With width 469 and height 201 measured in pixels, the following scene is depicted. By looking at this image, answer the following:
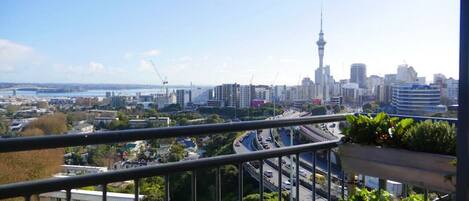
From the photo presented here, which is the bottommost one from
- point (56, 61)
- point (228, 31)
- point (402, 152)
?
point (402, 152)

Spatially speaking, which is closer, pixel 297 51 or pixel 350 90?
pixel 350 90

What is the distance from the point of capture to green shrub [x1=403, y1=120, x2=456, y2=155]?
7.35 feet

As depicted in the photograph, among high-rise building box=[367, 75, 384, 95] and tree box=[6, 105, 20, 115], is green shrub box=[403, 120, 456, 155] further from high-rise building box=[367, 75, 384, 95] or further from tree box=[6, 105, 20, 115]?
tree box=[6, 105, 20, 115]

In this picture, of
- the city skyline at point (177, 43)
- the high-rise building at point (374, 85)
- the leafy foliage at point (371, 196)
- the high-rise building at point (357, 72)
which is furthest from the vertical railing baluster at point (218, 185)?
the city skyline at point (177, 43)

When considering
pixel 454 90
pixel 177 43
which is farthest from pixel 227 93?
pixel 177 43

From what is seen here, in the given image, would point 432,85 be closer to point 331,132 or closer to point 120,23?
point 331,132

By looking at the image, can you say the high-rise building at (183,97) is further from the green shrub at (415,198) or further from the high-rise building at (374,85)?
the green shrub at (415,198)

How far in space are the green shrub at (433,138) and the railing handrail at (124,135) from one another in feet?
2.42

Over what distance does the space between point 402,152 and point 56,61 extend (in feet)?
98.9

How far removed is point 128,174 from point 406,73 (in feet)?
18.9

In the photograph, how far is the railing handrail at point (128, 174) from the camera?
1.38 meters

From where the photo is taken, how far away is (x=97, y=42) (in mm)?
31547

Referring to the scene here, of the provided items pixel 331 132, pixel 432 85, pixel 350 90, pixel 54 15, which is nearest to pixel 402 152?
pixel 331 132

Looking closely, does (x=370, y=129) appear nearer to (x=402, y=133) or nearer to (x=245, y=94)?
(x=402, y=133)
